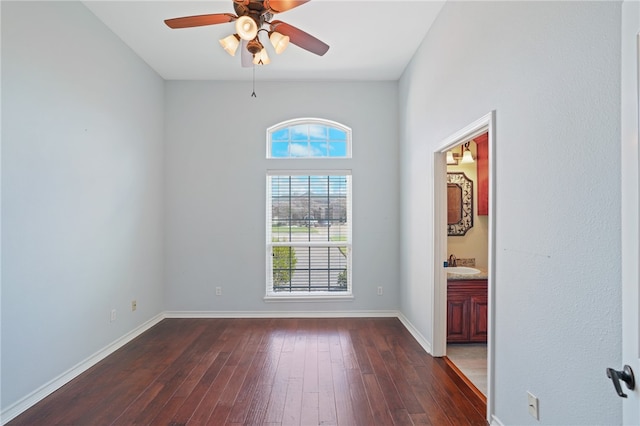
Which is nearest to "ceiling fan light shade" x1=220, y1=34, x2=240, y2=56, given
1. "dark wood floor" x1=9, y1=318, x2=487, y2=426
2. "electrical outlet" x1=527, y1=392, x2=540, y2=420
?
"dark wood floor" x1=9, y1=318, x2=487, y2=426

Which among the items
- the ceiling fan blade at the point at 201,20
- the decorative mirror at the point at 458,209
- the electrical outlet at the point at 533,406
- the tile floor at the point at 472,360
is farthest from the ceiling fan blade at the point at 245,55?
the tile floor at the point at 472,360

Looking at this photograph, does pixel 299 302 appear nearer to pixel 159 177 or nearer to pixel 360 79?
pixel 159 177

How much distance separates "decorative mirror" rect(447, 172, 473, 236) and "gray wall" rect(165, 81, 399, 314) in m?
0.71

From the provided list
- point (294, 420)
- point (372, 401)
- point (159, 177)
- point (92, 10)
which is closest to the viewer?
point (294, 420)

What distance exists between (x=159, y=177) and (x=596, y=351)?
15.0 ft

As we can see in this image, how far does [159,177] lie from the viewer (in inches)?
165

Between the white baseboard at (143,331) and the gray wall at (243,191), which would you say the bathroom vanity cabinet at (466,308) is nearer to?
the white baseboard at (143,331)

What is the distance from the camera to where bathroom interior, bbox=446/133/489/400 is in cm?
329

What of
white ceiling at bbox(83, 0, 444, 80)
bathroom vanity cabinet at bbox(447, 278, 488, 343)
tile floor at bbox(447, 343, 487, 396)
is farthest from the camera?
bathroom vanity cabinet at bbox(447, 278, 488, 343)

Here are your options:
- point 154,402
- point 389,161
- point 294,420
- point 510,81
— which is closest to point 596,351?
point 510,81

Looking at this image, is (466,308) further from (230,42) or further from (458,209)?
(230,42)

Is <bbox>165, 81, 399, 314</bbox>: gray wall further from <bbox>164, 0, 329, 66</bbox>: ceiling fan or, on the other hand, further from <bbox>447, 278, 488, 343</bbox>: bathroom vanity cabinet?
<bbox>164, 0, 329, 66</bbox>: ceiling fan

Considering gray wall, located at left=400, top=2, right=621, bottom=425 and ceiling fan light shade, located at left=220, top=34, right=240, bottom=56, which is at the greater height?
ceiling fan light shade, located at left=220, top=34, right=240, bottom=56

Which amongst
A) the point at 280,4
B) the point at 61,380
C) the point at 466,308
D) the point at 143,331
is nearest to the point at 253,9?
the point at 280,4
